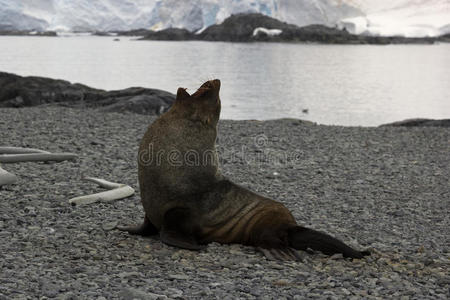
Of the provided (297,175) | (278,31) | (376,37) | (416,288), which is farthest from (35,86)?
(376,37)

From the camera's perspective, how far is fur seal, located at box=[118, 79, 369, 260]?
14.7ft

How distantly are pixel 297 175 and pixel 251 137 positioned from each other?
12.3 feet

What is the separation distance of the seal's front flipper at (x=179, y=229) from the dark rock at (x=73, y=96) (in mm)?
12166

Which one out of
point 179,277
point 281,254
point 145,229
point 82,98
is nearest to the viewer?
point 179,277

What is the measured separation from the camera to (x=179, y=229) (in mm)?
4516

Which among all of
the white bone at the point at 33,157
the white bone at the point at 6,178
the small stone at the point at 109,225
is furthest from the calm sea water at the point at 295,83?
the small stone at the point at 109,225

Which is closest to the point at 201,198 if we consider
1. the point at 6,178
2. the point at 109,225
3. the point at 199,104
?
the point at 199,104

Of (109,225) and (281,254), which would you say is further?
(109,225)

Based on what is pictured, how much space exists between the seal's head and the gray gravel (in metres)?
1.00

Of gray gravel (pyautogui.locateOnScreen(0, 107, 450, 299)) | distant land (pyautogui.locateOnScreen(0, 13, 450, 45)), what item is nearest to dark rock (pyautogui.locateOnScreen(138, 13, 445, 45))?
distant land (pyautogui.locateOnScreen(0, 13, 450, 45))

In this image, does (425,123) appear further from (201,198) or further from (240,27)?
(240,27)

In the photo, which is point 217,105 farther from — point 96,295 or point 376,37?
point 376,37

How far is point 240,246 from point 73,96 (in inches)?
565

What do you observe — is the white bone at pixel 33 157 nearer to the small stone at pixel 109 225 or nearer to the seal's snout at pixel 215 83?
the small stone at pixel 109 225
